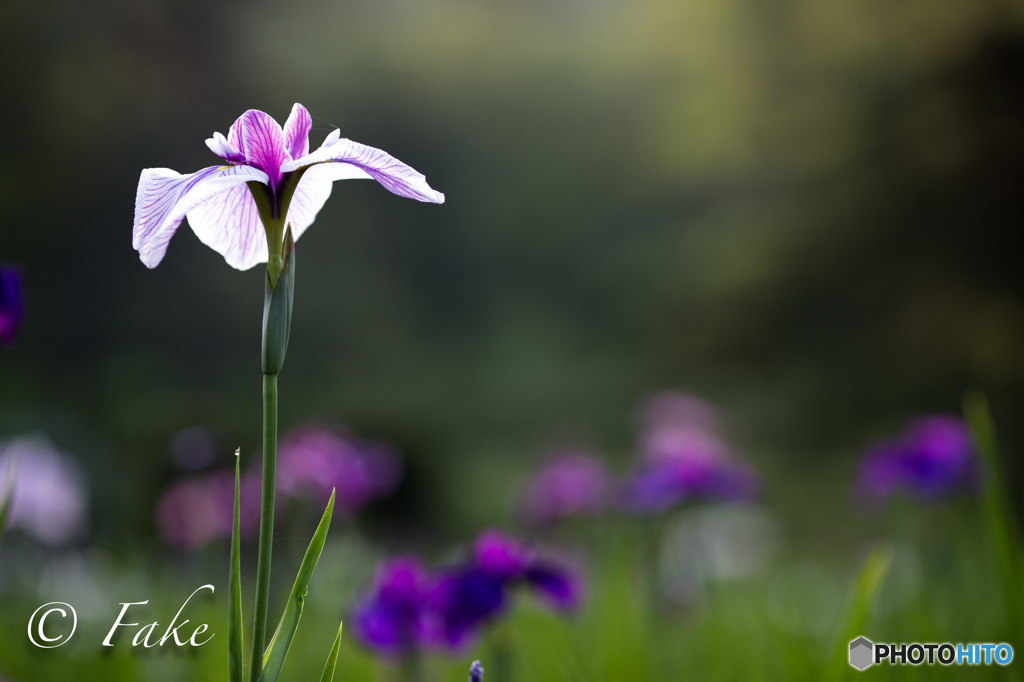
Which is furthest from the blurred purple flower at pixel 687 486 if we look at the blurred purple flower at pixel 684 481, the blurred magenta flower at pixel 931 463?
the blurred magenta flower at pixel 931 463

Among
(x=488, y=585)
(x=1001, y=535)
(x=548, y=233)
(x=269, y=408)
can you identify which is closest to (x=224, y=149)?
(x=269, y=408)

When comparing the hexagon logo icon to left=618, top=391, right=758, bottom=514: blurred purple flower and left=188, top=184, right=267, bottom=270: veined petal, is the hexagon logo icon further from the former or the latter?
left=188, top=184, right=267, bottom=270: veined petal

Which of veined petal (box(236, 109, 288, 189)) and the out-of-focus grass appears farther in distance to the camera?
the out-of-focus grass

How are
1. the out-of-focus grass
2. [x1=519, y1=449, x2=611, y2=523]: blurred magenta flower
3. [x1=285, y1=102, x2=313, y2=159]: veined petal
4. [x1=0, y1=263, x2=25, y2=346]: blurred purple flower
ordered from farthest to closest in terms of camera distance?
[x1=519, y1=449, x2=611, y2=523]: blurred magenta flower, the out-of-focus grass, [x1=0, y1=263, x2=25, y2=346]: blurred purple flower, [x1=285, y1=102, x2=313, y2=159]: veined petal

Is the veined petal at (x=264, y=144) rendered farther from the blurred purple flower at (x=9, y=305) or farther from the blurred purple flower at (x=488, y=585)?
the blurred purple flower at (x=488, y=585)

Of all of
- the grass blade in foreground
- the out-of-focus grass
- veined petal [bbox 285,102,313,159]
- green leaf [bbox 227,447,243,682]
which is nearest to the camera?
green leaf [bbox 227,447,243,682]

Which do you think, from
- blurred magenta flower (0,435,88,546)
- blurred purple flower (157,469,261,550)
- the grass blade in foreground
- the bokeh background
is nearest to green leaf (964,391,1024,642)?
the grass blade in foreground
